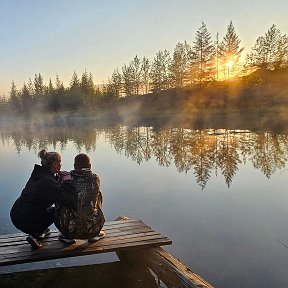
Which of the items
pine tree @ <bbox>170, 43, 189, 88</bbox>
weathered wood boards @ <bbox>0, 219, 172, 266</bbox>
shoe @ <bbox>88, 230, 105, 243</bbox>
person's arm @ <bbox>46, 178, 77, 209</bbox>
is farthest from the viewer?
pine tree @ <bbox>170, 43, 189, 88</bbox>

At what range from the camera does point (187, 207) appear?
853 cm

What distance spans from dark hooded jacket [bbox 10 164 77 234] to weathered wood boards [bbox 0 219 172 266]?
1.24 ft

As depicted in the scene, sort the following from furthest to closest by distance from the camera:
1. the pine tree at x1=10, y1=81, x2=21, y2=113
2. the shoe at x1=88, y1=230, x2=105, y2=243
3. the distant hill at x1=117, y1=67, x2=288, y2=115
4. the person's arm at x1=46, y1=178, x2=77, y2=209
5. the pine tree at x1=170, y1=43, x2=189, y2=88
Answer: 1. the pine tree at x1=10, y1=81, x2=21, y2=113
2. the pine tree at x1=170, y1=43, x2=189, y2=88
3. the distant hill at x1=117, y1=67, x2=288, y2=115
4. the shoe at x1=88, y1=230, x2=105, y2=243
5. the person's arm at x1=46, y1=178, x2=77, y2=209

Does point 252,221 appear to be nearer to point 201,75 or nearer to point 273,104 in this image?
point 273,104

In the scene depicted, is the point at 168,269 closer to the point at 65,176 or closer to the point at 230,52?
the point at 65,176

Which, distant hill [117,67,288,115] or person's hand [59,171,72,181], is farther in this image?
distant hill [117,67,288,115]

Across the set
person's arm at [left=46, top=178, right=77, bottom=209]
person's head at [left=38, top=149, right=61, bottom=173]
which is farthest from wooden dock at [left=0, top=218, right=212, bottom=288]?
person's head at [left=38, top=149, right=61, bottom=173]

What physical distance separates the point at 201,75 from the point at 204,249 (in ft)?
191

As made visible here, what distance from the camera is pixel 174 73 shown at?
67.9 m

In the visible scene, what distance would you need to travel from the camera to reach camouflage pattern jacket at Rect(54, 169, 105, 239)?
4.58 meters

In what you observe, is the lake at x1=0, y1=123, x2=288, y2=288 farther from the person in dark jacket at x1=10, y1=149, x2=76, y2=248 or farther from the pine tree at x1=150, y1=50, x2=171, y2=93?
the pine tree at x1=150, y1=50, x2=171, y2=93

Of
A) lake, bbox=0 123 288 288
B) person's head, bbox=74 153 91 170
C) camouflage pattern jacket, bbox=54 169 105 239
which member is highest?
person's head, bbox=74 153 91 170

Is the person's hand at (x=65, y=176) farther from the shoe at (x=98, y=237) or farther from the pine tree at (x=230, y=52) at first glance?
the pine tree at (x=230, y=52)

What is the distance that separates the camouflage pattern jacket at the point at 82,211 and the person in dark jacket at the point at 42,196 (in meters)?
0.11
